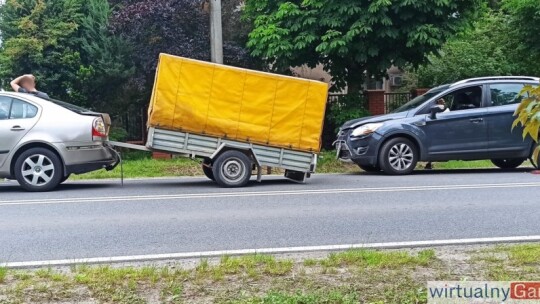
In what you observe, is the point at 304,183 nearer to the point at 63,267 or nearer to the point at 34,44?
the point at 63,267

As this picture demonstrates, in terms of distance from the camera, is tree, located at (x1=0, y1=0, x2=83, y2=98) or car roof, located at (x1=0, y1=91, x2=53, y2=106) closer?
car roof, located at (x1=0, y1=91, x2=53, y2=106)

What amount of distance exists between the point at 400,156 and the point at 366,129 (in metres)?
0.87

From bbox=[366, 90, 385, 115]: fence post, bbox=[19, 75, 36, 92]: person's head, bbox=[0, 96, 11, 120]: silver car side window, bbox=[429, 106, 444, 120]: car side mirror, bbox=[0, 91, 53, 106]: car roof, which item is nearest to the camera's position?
bbox=[0, 96, 11, 120]: silver car side window

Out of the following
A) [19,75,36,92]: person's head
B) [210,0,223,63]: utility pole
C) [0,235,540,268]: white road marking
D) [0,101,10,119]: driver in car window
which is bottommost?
[0,235,540,268]: white road marking

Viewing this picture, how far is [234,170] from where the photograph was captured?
1127cm

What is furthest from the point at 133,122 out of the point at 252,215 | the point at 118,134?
the point at 252,215

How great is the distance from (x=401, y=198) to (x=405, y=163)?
11.1 ft

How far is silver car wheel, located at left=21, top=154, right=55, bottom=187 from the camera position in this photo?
34.8 ft

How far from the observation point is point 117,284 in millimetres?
5086

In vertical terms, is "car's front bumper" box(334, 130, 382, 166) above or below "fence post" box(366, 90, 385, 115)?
below

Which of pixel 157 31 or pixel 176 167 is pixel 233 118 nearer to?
pixel 176 167

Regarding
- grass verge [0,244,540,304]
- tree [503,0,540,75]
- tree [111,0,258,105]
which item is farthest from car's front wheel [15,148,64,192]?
tree [503,0,540,75]

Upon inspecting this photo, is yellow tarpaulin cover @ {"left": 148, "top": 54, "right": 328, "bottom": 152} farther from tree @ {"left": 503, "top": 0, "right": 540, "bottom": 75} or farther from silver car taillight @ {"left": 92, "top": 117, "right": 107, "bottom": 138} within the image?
tree @ {"left": 503, "top": 0, "right": 540, "bottom": 75}

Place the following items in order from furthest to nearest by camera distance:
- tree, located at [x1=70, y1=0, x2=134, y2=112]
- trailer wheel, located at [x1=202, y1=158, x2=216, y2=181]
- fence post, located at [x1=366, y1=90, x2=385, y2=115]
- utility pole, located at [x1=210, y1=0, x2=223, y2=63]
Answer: fence post, located at [x1=366, y1=90, x2=385, y2=115] < tree, located at [x1=70, y1=0, x2=134, y2=112] < utility pole, located at [x1=210, y1=0, x2=223, y2=63] < trailer wheel, located at [x1=202, y1=158, x2=216, y2=181]
